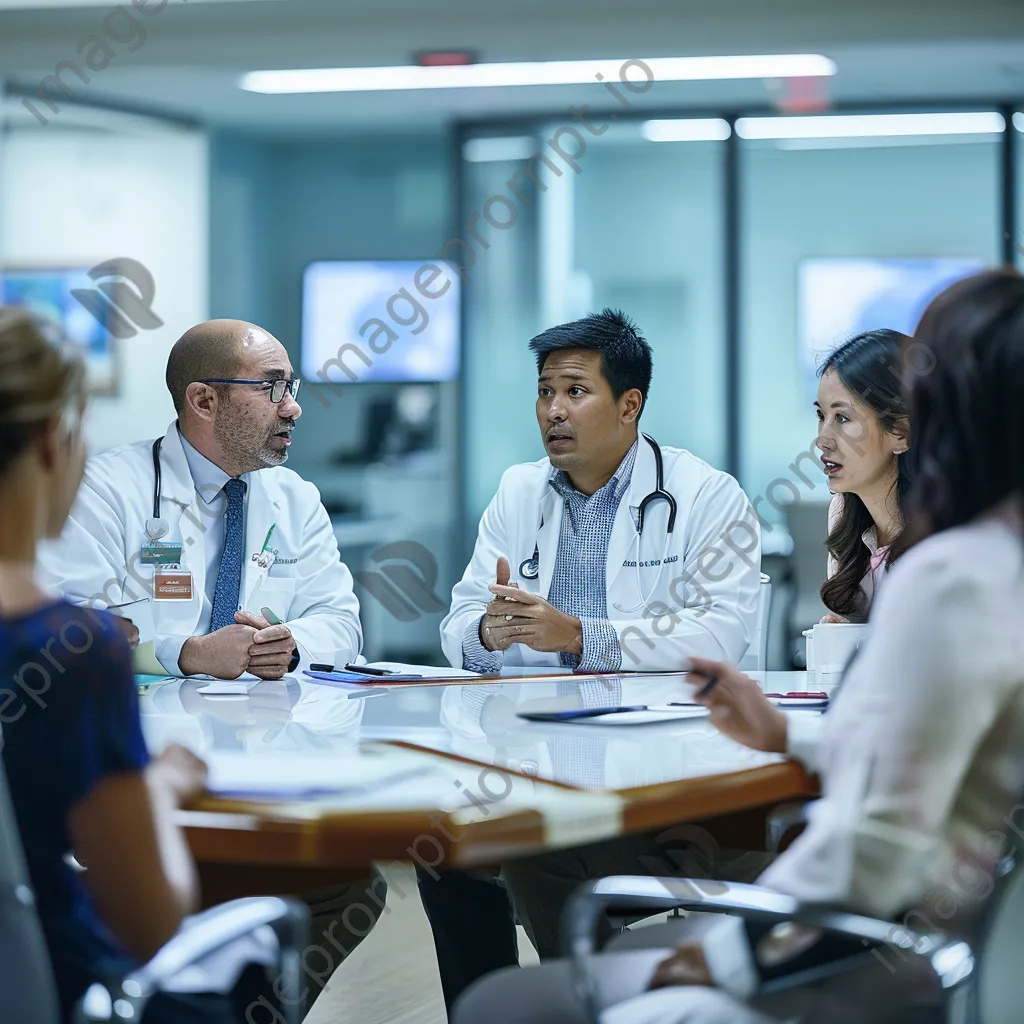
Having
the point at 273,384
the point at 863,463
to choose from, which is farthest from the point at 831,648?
the point at 273,384

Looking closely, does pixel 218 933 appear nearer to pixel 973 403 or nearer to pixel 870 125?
pixel 973 403

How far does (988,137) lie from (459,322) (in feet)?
8.89

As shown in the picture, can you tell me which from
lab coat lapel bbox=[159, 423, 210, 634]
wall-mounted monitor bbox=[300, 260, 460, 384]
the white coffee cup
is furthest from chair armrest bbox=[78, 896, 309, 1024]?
wall-mounted monitor bbox=[300, 260, 460, 384]

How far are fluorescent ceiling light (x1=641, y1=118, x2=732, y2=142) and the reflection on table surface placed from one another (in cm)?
443

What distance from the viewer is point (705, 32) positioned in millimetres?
5648

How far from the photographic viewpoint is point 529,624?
8.91ft

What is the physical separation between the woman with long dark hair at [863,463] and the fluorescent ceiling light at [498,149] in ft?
13.3

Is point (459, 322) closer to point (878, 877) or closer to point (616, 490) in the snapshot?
point (616, 490)

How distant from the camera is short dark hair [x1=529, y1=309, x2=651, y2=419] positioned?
312cm

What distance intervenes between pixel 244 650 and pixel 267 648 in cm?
4

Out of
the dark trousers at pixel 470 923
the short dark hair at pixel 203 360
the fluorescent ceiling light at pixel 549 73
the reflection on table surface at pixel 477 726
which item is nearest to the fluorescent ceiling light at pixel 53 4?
the fluorescent ceiling light at pixel 549 73

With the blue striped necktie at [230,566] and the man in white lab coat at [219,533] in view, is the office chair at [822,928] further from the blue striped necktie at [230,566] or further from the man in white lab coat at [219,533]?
the blue striped necktie at [230,566]

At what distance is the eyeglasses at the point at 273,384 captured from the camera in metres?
3.03

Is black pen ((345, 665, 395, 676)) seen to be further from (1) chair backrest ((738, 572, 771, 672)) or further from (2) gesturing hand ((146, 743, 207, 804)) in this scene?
(2) gesturing hand ((146, 743, 207, 804))
